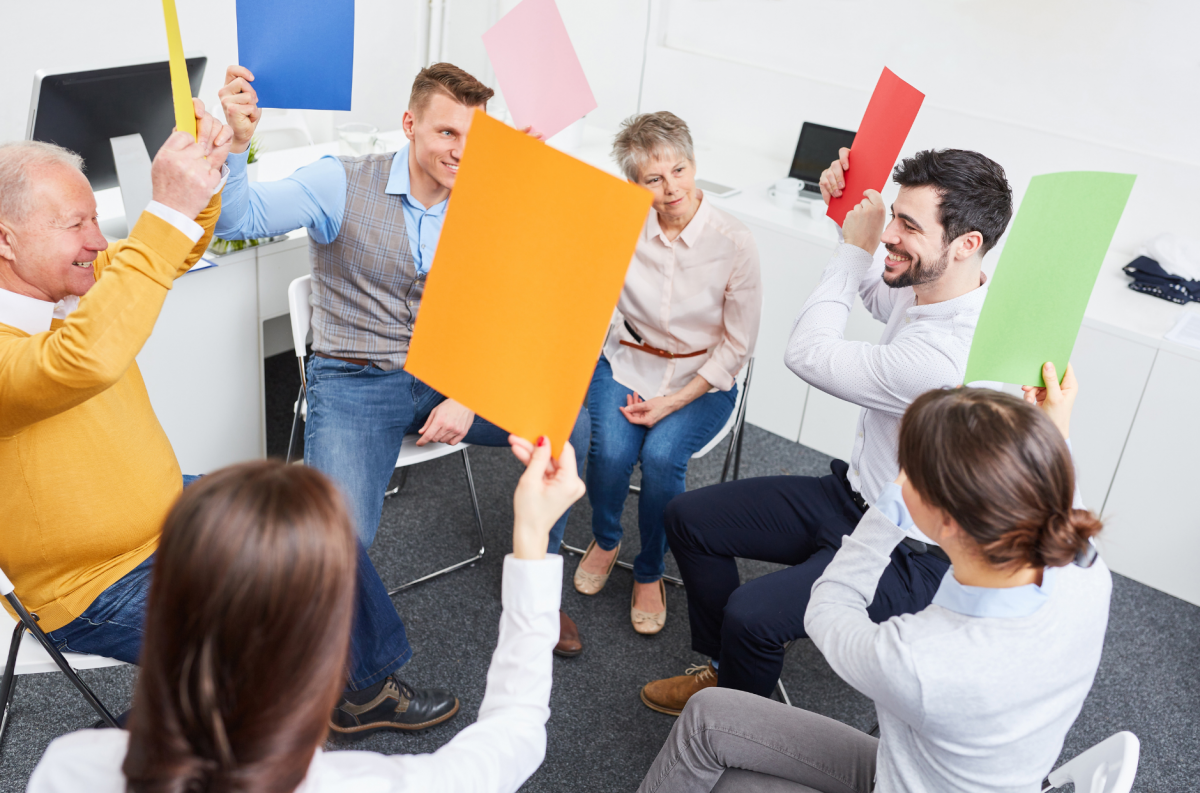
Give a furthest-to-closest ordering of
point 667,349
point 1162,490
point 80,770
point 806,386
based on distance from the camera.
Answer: point 806,386 → point 1162,490 → point 667,349 → point 80,770

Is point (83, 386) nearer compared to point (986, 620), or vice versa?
point (986, 620)

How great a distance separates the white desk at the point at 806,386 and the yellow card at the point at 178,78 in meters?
0.96

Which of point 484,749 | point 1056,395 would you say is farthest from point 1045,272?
point 484,749

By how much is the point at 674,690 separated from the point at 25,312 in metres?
1.51

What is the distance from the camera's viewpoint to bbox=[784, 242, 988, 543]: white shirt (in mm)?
1756

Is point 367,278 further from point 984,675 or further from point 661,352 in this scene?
point 984,675

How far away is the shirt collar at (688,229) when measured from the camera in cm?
230

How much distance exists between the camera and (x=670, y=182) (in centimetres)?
223

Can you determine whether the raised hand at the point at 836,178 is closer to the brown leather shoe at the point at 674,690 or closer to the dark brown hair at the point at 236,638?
the brown leather shoe at the point at 674,690

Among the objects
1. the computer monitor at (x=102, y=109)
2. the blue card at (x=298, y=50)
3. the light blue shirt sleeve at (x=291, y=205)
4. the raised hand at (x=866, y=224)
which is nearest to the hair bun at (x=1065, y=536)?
the raised hand at (x=866, y=224)

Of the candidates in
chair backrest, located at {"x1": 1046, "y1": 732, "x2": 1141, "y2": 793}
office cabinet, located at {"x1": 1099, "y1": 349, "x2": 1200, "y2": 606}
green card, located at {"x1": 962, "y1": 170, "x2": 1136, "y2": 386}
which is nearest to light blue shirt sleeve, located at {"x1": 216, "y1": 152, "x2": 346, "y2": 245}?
green card, located at {"x1": 962, "y1": 170, "x2": 1136, "y2": 386}

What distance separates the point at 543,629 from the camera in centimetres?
100

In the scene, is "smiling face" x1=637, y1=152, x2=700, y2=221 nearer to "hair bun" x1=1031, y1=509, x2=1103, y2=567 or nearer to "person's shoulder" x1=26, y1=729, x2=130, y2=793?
"hair bun" x1=1031, y1=509, x2=1103, y2=567

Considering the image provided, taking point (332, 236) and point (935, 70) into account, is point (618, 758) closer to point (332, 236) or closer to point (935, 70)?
point (332, 236)
